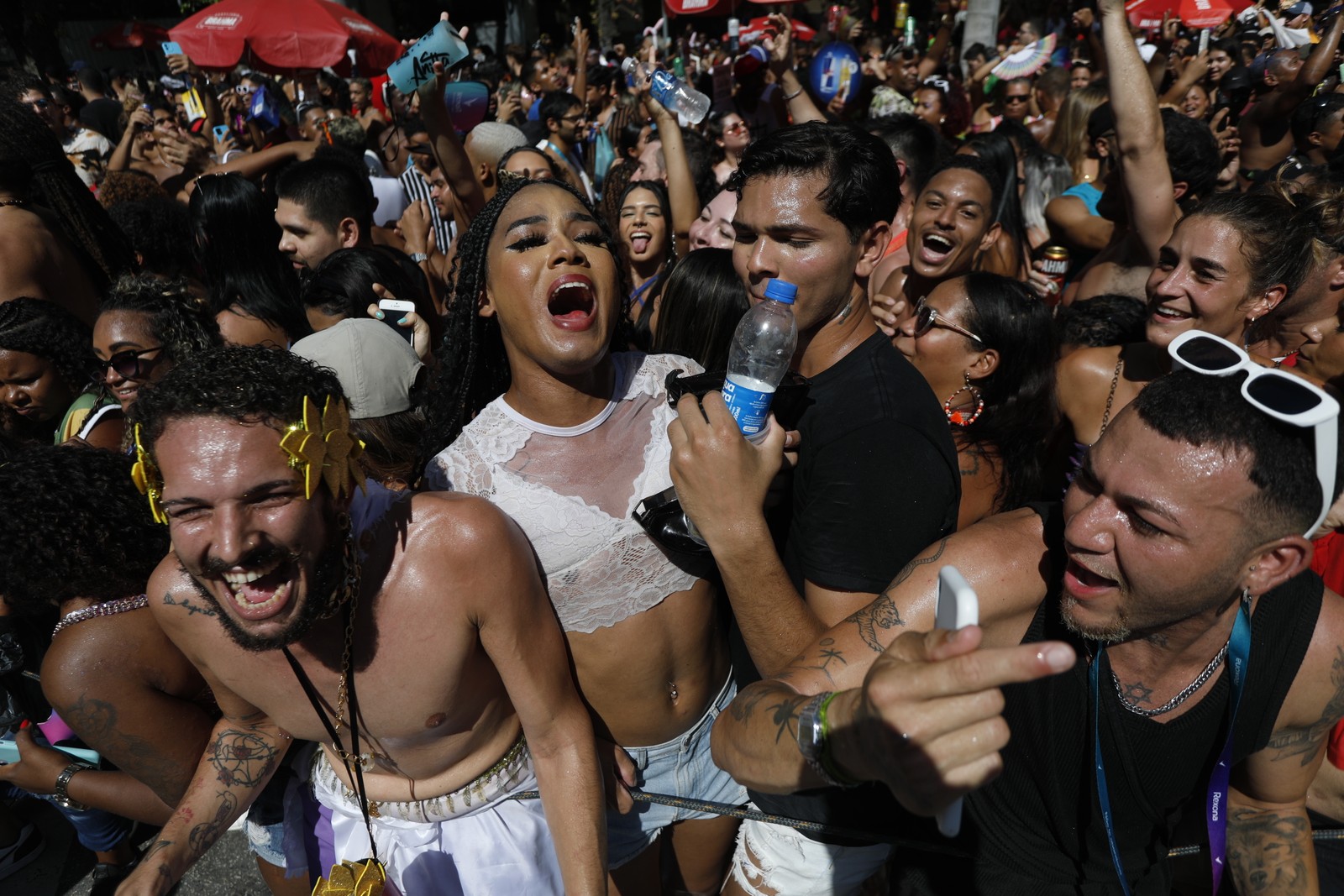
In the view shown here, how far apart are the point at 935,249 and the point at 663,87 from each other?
6.80 feet

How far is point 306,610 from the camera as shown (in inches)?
73.6

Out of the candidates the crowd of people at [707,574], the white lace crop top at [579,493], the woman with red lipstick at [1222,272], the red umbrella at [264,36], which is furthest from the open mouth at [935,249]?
the red umbrella at [264,36]

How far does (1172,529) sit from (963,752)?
33.7 inches

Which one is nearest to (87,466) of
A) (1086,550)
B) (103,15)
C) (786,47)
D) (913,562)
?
(913,562)

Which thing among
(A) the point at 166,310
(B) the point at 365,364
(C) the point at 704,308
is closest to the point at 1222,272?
(C) the point at 704,308

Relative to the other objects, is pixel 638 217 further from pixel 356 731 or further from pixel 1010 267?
pixel 356 731

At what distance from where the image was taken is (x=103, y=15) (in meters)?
26.5

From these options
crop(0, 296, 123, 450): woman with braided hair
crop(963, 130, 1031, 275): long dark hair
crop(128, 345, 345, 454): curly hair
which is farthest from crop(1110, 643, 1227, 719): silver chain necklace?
crop(963, 130, 1031, 275): long dark hair

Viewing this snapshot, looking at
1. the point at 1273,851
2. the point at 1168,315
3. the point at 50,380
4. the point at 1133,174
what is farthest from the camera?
the point at 1133,174

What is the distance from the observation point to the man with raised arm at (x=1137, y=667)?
174 cm

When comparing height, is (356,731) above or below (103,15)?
above

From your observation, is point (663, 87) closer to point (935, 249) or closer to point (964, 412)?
point (935, 249)

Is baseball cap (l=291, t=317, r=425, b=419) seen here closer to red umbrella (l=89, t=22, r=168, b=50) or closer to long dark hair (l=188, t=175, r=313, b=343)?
long dark hair (l=188, t=175, r=313, b=343)

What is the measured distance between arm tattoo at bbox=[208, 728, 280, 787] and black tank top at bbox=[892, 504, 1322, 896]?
2068 millimetres
